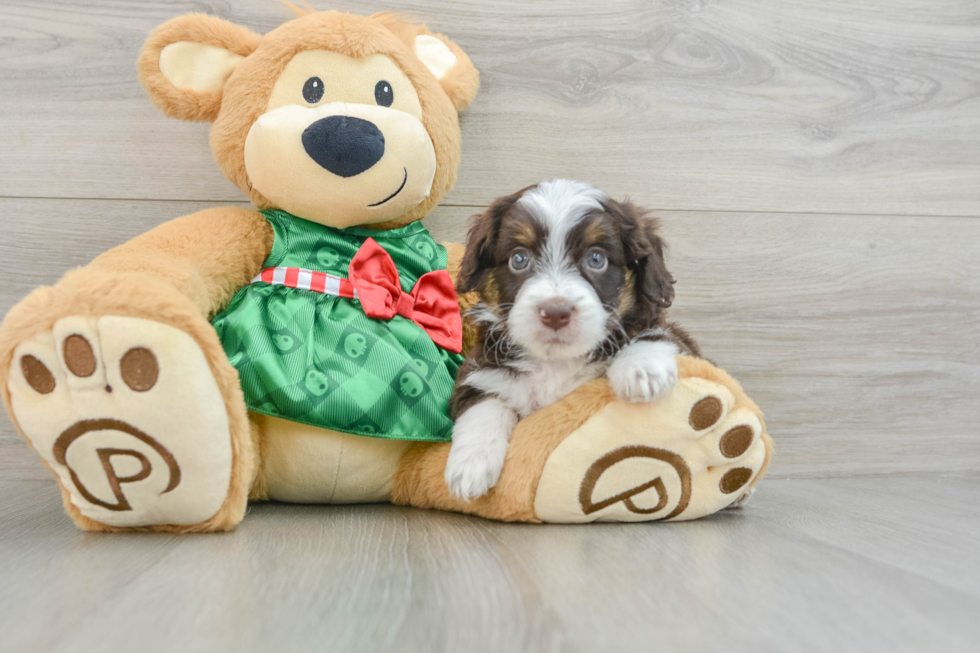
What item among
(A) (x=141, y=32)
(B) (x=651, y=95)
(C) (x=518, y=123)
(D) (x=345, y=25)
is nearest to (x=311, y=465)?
(D) (x=345, y=25)

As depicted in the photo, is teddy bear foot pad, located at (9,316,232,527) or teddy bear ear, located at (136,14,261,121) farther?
teddy bear ear, located at (136,14,261,121)

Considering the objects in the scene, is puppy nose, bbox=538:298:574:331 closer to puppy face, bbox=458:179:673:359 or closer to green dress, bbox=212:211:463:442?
puppy face, bbox=458:179:673:359

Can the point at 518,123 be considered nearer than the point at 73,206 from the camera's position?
No

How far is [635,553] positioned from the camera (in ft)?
3.60

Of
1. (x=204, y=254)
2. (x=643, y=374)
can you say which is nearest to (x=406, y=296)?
(x=204, y=254)

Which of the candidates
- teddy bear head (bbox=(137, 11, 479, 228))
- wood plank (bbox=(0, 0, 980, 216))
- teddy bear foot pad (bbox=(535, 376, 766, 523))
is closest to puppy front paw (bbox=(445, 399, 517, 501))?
teddy bear foot pad (bbox=(535, 376, 766, 523))

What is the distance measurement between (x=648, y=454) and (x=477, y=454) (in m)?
0.31

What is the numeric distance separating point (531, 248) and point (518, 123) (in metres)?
0.76

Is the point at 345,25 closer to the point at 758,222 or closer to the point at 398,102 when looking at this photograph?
the point at 398,102

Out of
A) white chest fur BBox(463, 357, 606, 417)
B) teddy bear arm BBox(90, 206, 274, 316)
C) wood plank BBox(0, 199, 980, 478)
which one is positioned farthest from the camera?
wood plank BBox(0, 199, 980, 478)

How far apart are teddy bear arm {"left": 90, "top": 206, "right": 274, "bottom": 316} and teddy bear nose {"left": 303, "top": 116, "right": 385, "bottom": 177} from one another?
27cm

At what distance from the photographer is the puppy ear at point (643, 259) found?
1.36 m

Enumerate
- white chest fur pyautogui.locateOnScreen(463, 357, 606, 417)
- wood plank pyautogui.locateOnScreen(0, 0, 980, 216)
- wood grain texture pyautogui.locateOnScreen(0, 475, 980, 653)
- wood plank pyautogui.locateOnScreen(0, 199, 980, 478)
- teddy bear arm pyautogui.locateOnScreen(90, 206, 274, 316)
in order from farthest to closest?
wood plank pyautogui.locateOnScreen(0, 199, 980, 478), wood plank pyautogui.locateOnScreen(0, 0, 980, 216), white chest fur pyautogui.locateOnScreen(463, 357, 606, 417), teddy bear arm pyautogui.locateOnScreen(90, 206, 274, 316), wood grain texture pyautogui.locateOnScreen(0, 475, 980, 653)

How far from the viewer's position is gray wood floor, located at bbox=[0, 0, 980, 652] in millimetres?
1090
